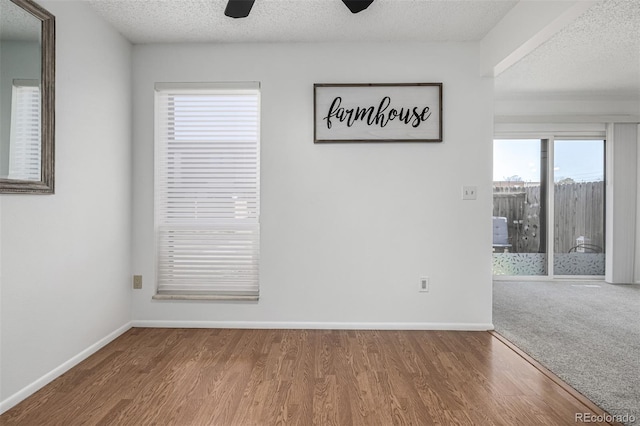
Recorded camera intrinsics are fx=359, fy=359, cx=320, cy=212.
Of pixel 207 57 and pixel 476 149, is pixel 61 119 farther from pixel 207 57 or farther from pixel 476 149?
pixel 476 149

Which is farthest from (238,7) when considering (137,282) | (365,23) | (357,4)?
(137,282)

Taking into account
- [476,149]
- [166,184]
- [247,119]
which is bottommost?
[166,184]

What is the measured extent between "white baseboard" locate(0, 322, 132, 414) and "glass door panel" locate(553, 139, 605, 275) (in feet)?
18.5

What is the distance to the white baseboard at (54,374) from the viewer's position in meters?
1.92

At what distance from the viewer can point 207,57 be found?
3197mm

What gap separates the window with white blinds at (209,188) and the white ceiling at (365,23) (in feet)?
1.67

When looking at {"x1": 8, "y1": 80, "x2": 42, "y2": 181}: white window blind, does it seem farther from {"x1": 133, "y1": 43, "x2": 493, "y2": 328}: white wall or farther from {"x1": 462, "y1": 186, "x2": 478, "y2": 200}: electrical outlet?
{"x1": 462, "y1": 186, "x2": 478, "y2": 200}: electrical outlet

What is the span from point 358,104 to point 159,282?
2418 millimetres

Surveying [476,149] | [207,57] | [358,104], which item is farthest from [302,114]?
[476,149]

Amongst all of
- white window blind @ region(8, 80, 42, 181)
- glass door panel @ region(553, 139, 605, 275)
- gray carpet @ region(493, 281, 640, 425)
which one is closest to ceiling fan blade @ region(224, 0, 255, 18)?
white window blind @ region(8, 80, 42, 181)

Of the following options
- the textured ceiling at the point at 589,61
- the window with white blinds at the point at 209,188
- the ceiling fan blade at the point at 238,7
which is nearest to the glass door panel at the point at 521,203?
the textured ceiling at the point at 589,61

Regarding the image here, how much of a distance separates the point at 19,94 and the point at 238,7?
4.46 feet

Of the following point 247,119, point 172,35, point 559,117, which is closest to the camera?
point 172,35

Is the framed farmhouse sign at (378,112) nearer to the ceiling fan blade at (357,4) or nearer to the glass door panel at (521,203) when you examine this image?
the ceiling fan blade at (357,4)
